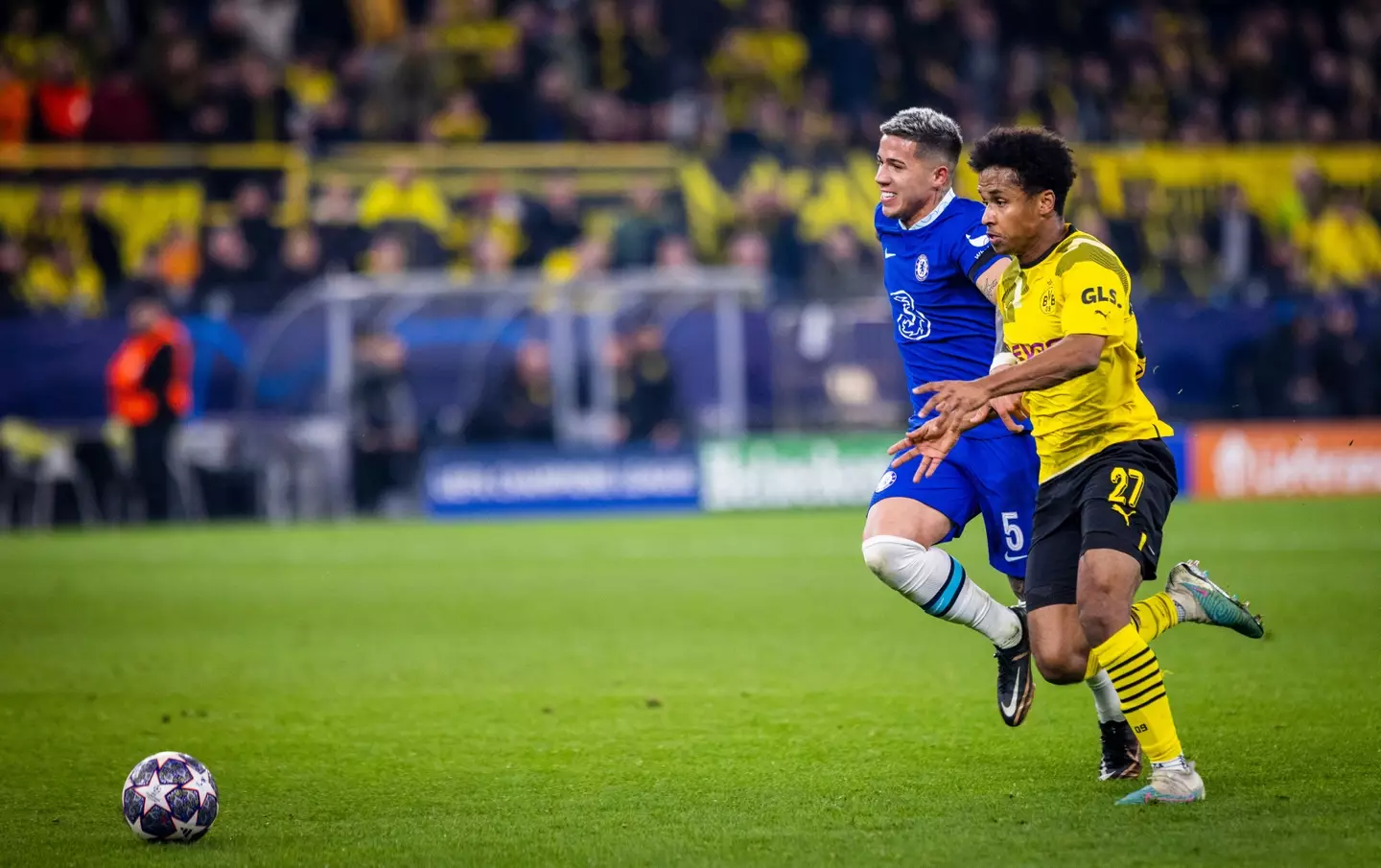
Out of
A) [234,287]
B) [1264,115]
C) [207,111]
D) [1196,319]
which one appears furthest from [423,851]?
[1264,115]

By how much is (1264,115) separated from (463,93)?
428 inches

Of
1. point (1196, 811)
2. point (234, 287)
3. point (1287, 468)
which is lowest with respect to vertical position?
point (1287, 468)

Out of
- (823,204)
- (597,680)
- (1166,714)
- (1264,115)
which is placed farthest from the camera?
(1264,115)

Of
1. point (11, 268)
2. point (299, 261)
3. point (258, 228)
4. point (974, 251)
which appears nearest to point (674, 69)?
point (258, 228)

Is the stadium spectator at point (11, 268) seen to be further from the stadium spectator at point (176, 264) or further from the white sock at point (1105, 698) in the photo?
the white sock at point (1105, 698)

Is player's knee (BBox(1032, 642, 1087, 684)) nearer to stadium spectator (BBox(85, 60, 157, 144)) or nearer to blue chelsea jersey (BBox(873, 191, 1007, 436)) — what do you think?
blue chelsea jersey (BBox(873, 191, 1007, 436))

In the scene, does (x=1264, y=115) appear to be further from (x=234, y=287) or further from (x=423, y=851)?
(x=423, y=851)

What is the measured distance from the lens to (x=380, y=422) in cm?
1870

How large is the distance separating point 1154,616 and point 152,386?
44.2 ft

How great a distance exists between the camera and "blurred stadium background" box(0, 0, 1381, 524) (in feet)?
60.7

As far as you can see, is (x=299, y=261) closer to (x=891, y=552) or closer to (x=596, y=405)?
(x=596, y=405)

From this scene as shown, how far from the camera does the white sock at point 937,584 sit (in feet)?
20.6

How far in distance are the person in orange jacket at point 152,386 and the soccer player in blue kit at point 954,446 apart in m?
12.1

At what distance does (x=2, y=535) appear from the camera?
17891 millimetres
